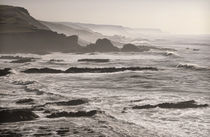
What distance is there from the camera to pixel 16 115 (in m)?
21.1

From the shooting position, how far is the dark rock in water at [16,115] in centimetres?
2082

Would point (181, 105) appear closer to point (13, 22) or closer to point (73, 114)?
point (73, 114)

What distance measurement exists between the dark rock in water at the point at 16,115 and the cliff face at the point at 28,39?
65.7 m

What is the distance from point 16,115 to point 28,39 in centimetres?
7023

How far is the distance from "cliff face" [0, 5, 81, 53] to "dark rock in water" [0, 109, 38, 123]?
6573 centimetres

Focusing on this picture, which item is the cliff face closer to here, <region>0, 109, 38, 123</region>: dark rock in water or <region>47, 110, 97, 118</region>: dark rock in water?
<region>0, 109, 38, 123</region>: dark rock in water

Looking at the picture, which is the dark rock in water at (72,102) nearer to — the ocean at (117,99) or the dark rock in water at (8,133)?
the ocean at (117,99)

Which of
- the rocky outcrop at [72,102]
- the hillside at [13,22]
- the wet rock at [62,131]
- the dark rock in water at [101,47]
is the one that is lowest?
the wet rock at [62,131]

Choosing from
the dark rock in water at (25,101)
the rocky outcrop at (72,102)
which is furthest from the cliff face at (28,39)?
the rocky outcrop at (72,102)

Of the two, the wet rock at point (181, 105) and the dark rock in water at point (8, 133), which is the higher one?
the wet rock at point (181, 105)

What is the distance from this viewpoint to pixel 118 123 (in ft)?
68.4

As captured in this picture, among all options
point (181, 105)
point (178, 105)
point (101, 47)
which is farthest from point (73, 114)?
point (101, 47)

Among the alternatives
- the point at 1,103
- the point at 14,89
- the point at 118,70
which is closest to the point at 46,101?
the point at 1,103

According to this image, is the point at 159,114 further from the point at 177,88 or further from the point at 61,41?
the point at 61,41
